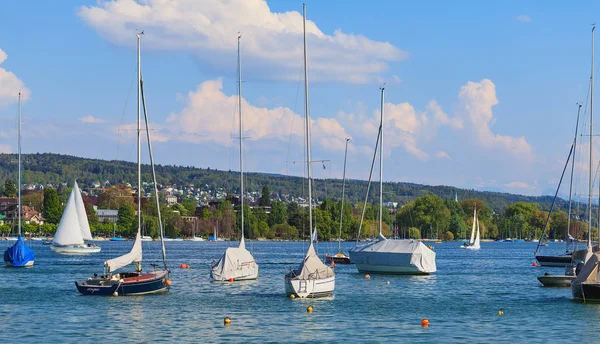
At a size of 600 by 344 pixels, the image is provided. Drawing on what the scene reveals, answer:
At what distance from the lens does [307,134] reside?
219 ft

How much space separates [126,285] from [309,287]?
11.4 meters

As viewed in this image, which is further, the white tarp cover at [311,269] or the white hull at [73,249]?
the white hull at [73,249]

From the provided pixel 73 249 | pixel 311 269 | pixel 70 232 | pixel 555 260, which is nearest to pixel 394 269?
pixel 311 269

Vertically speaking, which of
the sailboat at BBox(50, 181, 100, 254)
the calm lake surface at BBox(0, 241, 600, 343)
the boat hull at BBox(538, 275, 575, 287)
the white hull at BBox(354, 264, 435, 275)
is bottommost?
the calm lake surface at BBox(0, 241, 600, 343)

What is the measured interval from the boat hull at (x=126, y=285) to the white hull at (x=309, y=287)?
870 cm

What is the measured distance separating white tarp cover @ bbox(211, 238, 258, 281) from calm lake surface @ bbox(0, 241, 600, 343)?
1.29m

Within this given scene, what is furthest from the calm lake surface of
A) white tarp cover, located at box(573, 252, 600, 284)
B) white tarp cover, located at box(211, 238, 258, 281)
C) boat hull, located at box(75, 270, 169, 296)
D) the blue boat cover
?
the blue boat cover

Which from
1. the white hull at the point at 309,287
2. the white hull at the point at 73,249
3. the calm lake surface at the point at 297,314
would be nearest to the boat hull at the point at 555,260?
the calm lake surface at the point at 297,314

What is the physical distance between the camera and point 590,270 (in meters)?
58.0

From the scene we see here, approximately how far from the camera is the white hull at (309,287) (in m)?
60.7

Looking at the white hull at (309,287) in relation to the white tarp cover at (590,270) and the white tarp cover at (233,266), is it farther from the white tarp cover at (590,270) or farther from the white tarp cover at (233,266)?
the white tarp cover at (233,266)

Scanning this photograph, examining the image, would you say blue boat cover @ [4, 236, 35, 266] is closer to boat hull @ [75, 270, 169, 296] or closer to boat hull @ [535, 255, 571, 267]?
boat hull @ [75, 270, 169, 296]

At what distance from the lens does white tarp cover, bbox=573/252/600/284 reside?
5725 centimetres

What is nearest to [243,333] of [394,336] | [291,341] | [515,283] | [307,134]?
[291,341]
